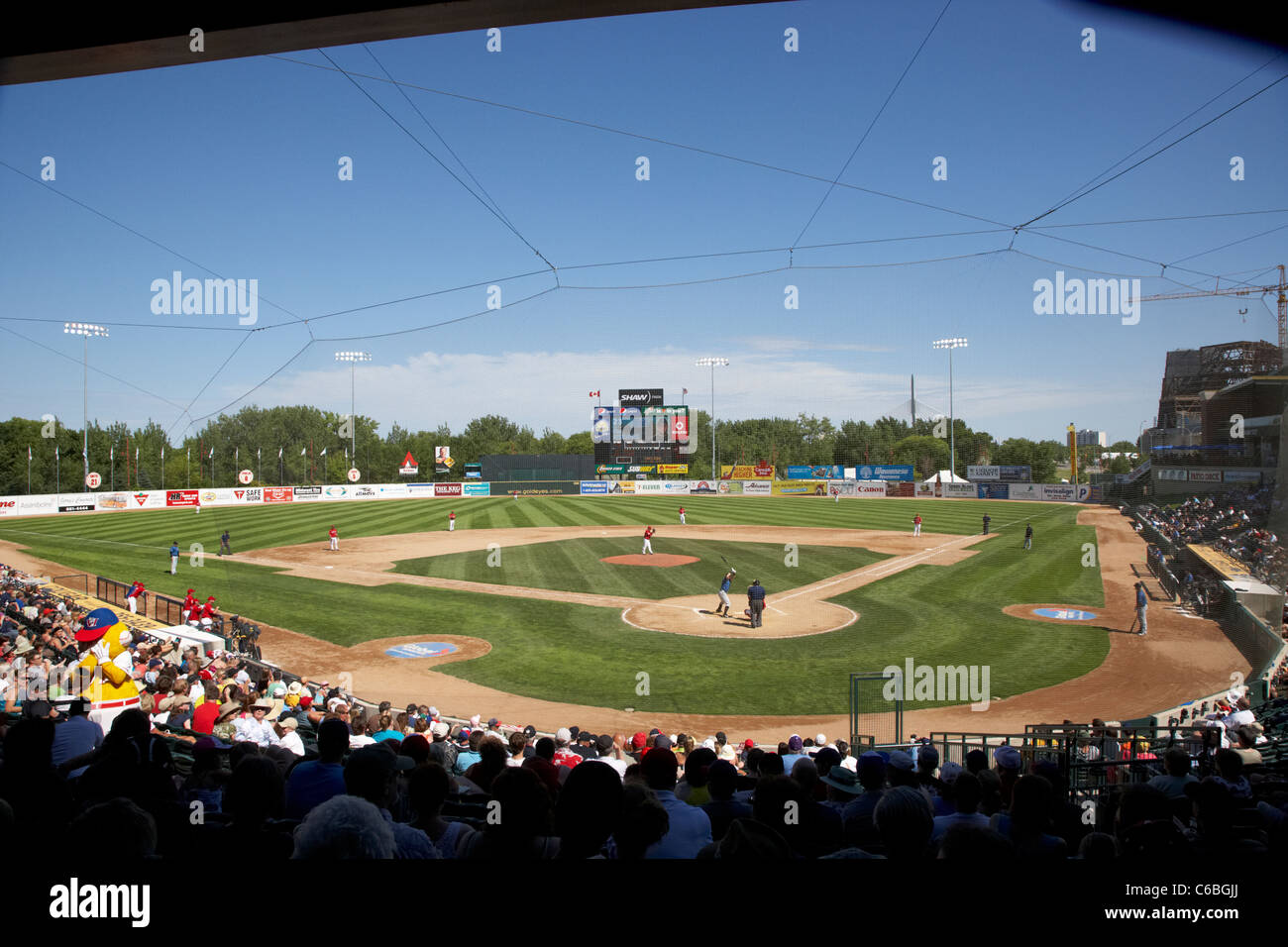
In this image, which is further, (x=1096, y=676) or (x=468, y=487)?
(x=468, y=487)

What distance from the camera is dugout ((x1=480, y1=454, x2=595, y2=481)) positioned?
75.1 meters

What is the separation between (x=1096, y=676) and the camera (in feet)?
53.2

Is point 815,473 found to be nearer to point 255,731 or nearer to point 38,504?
point 38,504

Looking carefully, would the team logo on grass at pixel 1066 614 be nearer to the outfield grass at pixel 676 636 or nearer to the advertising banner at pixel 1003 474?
the outfield grass at pixel 676 636

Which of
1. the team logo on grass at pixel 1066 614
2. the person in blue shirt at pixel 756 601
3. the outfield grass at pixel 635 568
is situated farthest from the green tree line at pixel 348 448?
the team logo on grass at pixel 1066 614

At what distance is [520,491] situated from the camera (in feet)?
245

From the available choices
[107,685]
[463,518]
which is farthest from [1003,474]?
[107,685]

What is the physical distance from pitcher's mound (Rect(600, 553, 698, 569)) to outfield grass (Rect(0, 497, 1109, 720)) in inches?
74.1

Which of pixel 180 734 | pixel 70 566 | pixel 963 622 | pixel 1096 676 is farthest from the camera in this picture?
pixel 70 566

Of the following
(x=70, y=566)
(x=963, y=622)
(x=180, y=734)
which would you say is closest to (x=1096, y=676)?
(x=963, y=622)
